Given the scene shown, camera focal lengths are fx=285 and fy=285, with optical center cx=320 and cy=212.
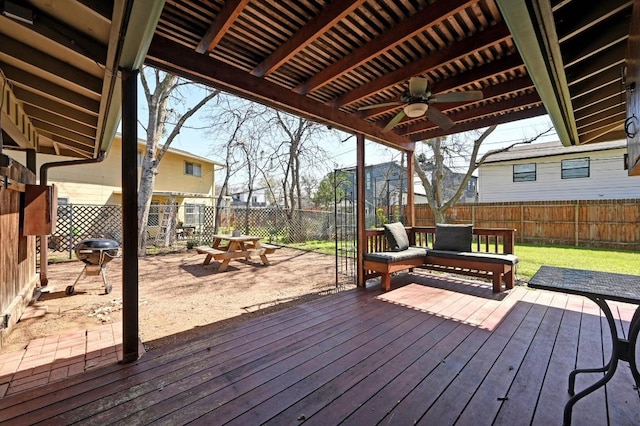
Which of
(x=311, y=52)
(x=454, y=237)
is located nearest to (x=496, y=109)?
(x=454, y=237)

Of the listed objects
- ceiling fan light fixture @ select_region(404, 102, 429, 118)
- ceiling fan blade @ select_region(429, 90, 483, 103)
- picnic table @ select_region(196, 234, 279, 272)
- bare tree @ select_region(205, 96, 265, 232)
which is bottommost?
picnic table @ select_region(196, 234, 279, 272)

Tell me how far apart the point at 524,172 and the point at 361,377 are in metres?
13.7

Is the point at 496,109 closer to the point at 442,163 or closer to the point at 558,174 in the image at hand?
the point at 442,163

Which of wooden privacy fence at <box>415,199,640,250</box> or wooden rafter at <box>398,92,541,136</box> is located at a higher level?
wooden rafter at <box>398,92,541,136</box>

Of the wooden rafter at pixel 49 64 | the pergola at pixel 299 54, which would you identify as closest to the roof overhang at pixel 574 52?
the pergola at pixel 299 54

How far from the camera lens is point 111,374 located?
2.17m

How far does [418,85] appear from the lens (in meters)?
3.07

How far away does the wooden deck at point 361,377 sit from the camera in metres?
1.72

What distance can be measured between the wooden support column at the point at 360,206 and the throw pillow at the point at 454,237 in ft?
4.86

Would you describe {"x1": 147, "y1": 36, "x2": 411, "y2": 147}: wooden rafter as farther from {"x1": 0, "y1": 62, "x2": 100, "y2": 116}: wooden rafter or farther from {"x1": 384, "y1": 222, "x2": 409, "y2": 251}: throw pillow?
{"x1": 384, "y1": 222, "x2": 409, "y2": 251}: throw pillow

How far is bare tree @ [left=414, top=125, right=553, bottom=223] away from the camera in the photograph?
699 centimetres

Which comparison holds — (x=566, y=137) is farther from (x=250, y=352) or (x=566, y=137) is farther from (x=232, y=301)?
(x=232, y=301)

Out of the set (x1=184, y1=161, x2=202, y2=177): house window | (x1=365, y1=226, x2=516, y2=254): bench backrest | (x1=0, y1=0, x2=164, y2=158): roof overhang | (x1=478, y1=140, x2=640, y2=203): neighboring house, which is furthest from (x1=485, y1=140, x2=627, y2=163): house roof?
(x1=184, y1=161, x2=202, y2=177): house window

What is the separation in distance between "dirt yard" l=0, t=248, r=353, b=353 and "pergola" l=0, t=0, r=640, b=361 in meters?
1.20
